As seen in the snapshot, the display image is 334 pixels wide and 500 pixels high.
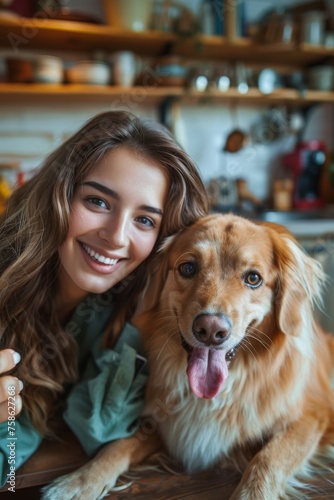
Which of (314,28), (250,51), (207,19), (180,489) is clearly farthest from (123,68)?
(180,489)

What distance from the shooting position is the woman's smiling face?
0.99 meters

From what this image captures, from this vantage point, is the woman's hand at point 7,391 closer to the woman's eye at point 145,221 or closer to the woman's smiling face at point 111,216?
the woman's smiling face at point 111,216

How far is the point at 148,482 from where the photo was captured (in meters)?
0.88

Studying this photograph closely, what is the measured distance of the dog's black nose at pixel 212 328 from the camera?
2.76 ft

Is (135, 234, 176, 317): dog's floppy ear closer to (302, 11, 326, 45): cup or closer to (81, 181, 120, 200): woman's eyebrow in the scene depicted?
(81, 181, 120, 200): woman's eyebrow

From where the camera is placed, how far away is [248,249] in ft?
3.19

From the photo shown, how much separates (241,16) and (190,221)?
7.16 ft

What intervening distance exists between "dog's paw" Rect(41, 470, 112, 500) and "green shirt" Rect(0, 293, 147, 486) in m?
0.09

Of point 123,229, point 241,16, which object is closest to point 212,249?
point 123,229

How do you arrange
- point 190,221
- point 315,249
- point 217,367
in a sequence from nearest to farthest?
point 217,367, point 190,221, point 315,249

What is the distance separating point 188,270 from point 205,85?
1.94 meters

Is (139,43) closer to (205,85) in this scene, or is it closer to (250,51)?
(205,85)

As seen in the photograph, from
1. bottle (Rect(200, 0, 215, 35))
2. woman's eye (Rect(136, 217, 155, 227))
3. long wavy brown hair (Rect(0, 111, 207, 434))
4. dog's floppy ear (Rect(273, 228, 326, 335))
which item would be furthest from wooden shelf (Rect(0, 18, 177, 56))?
dog's floppy ear (Rect(273, 228, 326, 335))

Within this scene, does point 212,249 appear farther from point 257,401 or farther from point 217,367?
point 257,401
